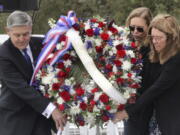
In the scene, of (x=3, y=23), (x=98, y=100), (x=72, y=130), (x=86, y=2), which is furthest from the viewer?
(x=86, y=2)

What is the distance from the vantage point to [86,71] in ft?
11.3

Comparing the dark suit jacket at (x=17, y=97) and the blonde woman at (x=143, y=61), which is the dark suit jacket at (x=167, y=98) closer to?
the blonde woman at (x=143, y=61)

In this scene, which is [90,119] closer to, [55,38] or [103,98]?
[103,98]

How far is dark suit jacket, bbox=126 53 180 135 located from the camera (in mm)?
Result: 3439

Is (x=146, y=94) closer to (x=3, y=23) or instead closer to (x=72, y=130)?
(x=72, y=130)

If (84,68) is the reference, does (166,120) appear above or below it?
below

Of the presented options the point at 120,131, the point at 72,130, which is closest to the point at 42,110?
the point at 72,130

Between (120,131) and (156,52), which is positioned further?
(120,131)

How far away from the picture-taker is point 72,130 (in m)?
4.70

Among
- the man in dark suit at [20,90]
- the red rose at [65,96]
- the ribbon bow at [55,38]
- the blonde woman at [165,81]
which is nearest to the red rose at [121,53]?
the blonde woman at [165,81]

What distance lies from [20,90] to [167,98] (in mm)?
1114

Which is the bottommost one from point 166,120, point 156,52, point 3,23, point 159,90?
point 3,23

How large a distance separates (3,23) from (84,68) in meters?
8.69

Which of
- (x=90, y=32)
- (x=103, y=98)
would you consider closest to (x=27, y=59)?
(x=90, y=32)
